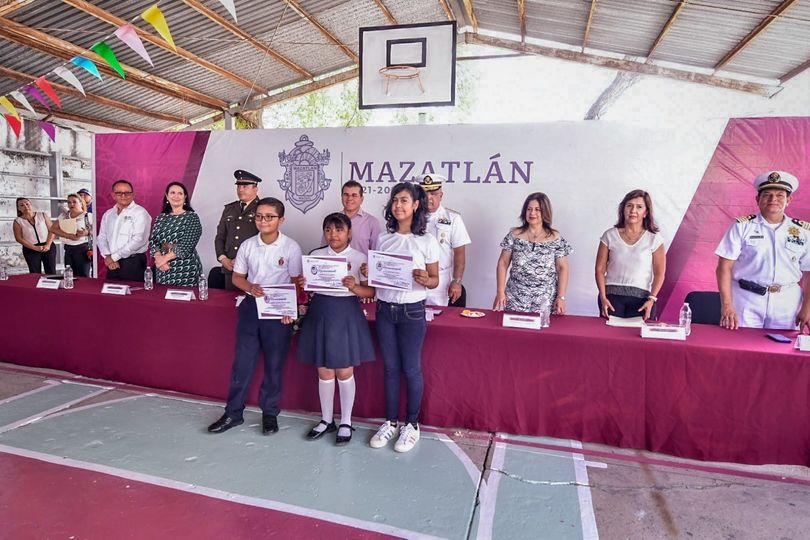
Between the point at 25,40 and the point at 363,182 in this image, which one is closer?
the point at 363,182

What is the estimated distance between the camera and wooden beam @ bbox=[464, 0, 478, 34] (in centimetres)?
714

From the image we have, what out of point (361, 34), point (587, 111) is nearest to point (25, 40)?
point (361, 34)

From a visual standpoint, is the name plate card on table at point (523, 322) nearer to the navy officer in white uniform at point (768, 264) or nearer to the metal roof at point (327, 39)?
the navy officer in white uniform at point (768, 264)

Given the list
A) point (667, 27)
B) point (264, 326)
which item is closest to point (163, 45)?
point (264, 326)

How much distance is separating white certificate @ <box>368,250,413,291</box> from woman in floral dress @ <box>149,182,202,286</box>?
1816 millimetres

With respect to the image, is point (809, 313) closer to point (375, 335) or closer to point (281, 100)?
point (375, 335)

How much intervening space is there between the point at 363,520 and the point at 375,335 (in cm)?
96

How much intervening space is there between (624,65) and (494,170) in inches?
191

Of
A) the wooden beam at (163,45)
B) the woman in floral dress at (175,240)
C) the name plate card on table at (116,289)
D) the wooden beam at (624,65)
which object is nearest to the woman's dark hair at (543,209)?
the woman in floral dress at (175,240)

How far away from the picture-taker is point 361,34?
504cm

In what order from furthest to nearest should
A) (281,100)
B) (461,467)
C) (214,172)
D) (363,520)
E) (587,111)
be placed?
(281,100) < (587,111) < (214,172) < (461,467) < (363,520)

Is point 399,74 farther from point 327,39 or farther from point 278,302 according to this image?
point 278,302

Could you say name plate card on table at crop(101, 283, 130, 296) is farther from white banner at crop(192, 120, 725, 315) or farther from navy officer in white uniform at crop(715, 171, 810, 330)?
navy officer in white uniform at crop(715, 171, 810, 330)

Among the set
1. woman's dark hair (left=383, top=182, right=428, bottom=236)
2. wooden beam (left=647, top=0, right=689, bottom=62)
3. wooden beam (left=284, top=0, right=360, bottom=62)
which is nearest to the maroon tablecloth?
woman's dark hair (left=383, top=182, right=428, bottom=236)
